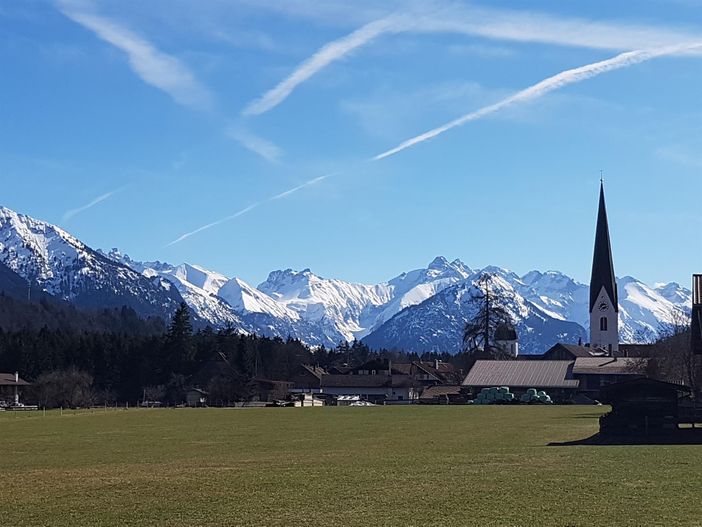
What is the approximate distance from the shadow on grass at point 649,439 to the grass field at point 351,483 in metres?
1.66

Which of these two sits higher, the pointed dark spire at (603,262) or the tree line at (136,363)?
the pointed dark spire at (603,262)

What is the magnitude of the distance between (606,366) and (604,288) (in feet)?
163

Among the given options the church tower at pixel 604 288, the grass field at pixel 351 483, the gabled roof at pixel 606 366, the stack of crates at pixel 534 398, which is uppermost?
the church tower at pixel 604 288

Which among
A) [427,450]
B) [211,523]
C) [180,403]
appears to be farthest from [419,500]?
[180,403]

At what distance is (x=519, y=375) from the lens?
140 m

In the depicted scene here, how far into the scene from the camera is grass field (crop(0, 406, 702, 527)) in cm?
2134

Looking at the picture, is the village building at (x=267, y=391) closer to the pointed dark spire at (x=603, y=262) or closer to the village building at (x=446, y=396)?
the village building at (x=446, y=396)

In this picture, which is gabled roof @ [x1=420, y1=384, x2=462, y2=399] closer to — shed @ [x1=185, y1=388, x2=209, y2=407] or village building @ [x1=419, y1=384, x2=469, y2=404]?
village building @ [x1=419, y1=384, x2=469, y2=404]

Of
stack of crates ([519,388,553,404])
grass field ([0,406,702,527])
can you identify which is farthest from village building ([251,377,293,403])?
grass field ([0,406,702,527])

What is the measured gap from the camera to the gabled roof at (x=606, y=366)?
469 feet

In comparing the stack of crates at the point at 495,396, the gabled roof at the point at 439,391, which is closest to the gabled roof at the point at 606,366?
the gabled roof at the point at 439,391

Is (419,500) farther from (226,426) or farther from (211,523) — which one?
(226,426)

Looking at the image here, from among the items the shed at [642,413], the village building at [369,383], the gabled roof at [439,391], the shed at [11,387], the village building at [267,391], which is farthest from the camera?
the village building at [369,383]

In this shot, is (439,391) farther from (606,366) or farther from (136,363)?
(136,363)
